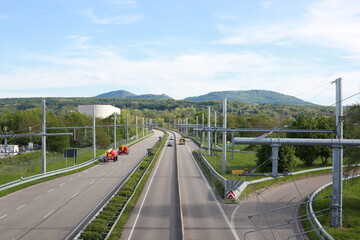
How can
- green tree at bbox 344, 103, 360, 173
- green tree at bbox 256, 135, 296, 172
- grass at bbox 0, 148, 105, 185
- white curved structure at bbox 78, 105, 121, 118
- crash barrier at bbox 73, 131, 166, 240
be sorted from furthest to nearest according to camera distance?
1. white curved structure at bbox 78, 105, 121, 118
2. green tree at bbox 256, 135, 296, 172
3. grass at bbox 0, 148, 105, 185
4. green tree at bbox 344, 103, 360, 173
5. crash barrier at bbox 73, 131, 166, 240

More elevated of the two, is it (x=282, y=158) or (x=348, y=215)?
(x=282, y=158)

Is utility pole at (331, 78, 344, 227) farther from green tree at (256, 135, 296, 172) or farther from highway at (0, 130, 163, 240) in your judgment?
green tree at (256, 135, 296, 172)

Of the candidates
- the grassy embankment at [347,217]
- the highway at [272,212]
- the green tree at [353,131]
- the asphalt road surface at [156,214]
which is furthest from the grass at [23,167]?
the green tree at [353,131]

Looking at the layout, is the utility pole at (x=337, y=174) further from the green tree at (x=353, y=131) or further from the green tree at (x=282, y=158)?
the green tree at (x=282, y=158)

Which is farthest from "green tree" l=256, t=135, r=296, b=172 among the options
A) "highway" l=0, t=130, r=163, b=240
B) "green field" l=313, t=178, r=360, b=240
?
"highway" l=0, t=130, r=163, b=240

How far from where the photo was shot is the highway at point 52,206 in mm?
20062

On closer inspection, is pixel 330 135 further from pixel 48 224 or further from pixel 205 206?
pixel 48 224

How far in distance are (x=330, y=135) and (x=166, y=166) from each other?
2399 centimetres

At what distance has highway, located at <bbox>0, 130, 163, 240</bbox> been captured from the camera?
65.8ft

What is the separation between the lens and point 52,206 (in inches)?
1030

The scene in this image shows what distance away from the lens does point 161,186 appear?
116ft

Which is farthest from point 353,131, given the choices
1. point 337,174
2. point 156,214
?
point 156,214

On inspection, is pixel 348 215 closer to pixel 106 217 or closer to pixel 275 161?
pixel 275 161

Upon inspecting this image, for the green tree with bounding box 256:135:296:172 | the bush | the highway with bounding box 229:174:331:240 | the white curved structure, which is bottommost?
the highway with bounding box 229:174:331:240
